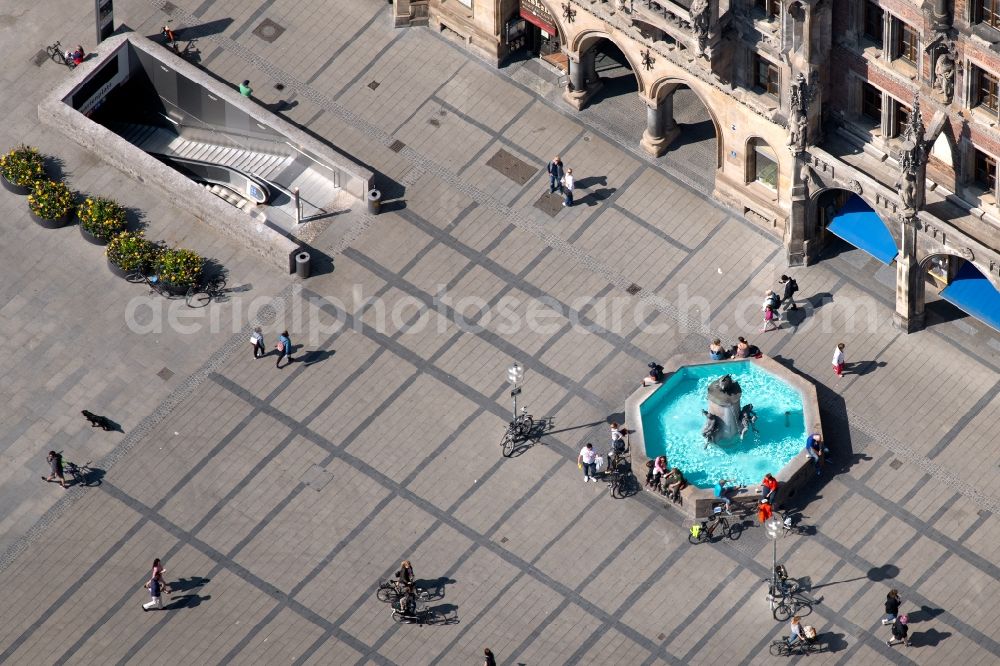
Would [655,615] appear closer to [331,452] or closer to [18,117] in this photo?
[331,452]

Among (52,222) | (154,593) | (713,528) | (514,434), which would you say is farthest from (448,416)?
(52,222)

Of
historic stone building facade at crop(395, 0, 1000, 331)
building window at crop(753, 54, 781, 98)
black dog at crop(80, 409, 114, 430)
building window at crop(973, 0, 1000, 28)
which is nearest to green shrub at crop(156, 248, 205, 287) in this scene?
black dog at crop(80, 409, 114, 430)

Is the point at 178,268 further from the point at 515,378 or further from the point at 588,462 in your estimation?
the point at 588,462

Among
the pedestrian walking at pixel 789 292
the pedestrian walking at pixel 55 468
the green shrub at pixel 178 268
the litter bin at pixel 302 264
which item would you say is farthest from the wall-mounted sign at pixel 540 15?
the pedestrian walking at pixel 55 468

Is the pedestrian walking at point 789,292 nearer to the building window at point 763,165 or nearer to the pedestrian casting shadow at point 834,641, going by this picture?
the building window at point 763,165

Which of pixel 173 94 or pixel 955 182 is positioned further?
pixel 173 94

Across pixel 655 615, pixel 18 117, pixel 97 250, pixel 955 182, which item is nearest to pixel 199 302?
pixel 97 250

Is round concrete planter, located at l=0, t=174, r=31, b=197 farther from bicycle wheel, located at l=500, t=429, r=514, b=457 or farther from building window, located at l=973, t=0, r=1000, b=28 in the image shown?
building window, located at l=973, t=0, r=1000, b=28
